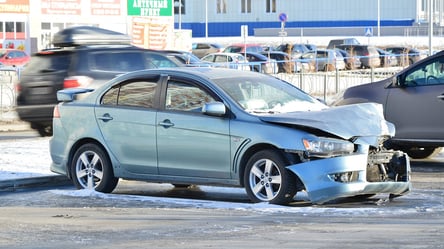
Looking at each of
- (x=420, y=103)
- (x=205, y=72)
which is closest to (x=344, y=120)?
(x=205, y=72)

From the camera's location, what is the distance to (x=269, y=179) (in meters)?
10.3

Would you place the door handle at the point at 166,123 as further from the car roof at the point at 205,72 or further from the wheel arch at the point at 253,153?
the wheel arch at the point at 253,153

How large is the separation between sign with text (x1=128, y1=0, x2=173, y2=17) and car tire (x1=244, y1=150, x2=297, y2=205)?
33580 mm

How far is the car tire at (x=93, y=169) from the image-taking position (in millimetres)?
11656

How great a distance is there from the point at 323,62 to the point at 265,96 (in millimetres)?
35900

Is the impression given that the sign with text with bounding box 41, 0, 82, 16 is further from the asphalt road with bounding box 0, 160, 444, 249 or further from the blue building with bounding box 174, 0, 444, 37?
the blue building with bounding box 174, 0, 444, 37

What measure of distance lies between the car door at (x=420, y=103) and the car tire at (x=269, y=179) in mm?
4342

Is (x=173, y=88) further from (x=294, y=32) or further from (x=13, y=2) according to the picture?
(x=294, y=32)

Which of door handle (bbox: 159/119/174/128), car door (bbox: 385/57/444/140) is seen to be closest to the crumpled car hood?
door handle (bbox: 159/119/174/128)

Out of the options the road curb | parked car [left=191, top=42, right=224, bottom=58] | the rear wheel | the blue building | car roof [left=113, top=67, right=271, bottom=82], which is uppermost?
the blue building

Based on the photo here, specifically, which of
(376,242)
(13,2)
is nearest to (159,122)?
(376,242)

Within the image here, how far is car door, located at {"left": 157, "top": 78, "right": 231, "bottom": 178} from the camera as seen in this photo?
1072 cm

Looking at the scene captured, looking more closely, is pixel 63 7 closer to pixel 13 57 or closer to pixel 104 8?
pixel 104 8

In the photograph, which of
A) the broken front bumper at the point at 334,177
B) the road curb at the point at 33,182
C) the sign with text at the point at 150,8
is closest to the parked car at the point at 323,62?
the sign with text at the point at 150,8
